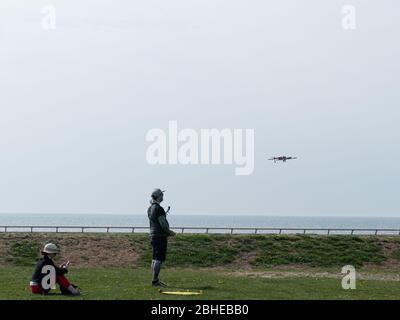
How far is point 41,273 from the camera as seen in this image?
58.1 ft

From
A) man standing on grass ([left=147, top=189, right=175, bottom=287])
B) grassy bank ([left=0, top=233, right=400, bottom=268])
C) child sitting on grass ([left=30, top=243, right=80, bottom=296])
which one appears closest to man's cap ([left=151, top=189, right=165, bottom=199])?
man standing on grass ([left=147, top=189, right=175, bottom=287])

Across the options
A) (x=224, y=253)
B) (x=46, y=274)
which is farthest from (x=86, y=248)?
(x=46, y=274)

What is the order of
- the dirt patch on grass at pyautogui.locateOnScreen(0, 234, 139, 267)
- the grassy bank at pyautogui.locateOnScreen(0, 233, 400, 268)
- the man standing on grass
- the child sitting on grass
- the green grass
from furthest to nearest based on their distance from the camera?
the grassy bank at pyautogui.locateOnScreen(0, 233, 400, 268), the dirt patch on grass at pyautogui.locateOnScreen(0, 234, 139, 267), the man standing on grass, the green grass, the child sitting on grass

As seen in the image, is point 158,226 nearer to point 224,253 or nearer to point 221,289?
point 221,289

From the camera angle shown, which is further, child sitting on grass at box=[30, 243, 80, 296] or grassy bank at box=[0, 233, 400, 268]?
grassy bank at box=[0, 233, 400, 268]

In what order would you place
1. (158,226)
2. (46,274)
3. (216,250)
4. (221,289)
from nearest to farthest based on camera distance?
(46,274) < (158,226) < (221,289) < (216,250)

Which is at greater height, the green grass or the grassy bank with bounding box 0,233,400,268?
the green grass

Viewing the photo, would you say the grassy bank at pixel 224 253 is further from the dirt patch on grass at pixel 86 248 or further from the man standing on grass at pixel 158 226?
the man standing on grass at pixel 158 226

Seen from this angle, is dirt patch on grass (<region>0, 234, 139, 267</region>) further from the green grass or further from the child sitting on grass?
the child sitting on grass

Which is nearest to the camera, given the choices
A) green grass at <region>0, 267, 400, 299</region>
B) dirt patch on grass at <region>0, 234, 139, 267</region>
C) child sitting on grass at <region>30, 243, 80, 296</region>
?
child sitting on grass at <region>30, 243, 80, 296</region>
